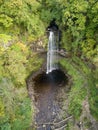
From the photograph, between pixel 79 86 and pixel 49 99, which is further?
pixel 49 99

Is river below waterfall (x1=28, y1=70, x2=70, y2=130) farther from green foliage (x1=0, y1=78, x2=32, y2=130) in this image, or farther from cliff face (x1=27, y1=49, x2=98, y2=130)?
green foliage (x1=0, y1=78, x2=32, y2=130)

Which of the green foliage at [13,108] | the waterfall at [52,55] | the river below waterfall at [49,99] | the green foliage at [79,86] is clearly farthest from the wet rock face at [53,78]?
the green foliage at [13,108]

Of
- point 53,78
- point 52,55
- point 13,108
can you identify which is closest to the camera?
point 13,108

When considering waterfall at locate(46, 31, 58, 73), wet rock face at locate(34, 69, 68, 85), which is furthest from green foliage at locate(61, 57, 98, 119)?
waterfall at locate(46, 31, 58, 73)

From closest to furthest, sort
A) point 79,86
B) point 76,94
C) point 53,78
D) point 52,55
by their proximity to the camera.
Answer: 1. point 76,94
2. point 79,86
3. point 53,78
4. point 52,55

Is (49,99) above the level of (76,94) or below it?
below

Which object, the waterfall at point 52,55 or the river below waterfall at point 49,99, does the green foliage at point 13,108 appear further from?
the waterfall at point 52,55

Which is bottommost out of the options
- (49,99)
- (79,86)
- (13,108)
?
(49,99)

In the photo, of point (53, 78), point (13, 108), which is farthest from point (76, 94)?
point (13, 108)

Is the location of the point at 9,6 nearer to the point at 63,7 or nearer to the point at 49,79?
the point at 63,7

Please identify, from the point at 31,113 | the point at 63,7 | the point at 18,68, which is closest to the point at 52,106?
the point at 31,113

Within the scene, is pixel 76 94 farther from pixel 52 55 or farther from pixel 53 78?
pixel 52 55
